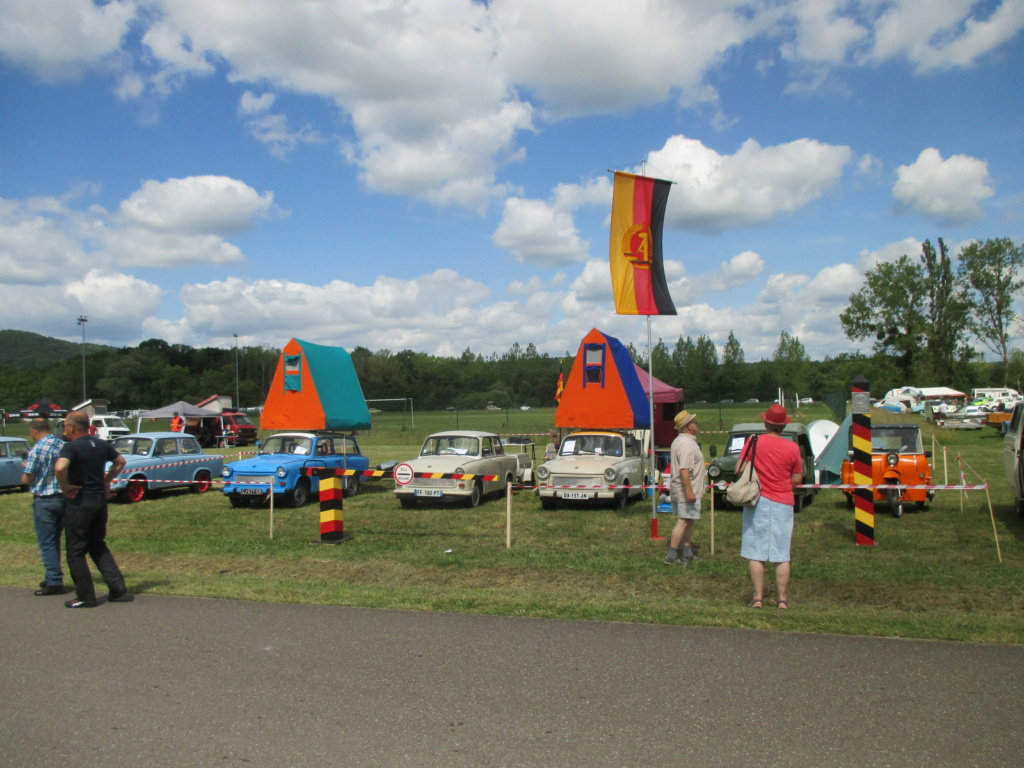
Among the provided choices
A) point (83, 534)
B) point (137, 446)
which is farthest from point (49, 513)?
point (137, 446)

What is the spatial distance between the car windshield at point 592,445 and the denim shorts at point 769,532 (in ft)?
27.0

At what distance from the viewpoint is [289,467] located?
15.8 metres

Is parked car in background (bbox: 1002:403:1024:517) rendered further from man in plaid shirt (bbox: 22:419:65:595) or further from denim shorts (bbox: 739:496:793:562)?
man in plaid shirt (bbox: 22:419:65:595)

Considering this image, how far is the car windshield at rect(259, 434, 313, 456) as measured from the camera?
16703mm

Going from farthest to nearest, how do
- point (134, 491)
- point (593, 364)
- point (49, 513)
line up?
point (134, 491) < point (593, 364) < point (49, 513)

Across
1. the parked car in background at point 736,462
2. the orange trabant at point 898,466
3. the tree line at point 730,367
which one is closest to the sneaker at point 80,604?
the parked car in background at point 736,462

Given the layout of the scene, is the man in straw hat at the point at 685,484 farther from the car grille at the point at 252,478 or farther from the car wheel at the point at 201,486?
the car wheel at the point at 201,486

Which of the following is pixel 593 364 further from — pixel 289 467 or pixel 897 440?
pixel 289 467

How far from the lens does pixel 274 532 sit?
12414mm

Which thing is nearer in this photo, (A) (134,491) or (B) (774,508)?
(B) (774,508)

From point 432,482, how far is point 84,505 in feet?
26.4

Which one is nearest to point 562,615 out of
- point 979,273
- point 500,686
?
point 500,686

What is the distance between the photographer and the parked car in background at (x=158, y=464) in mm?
17062

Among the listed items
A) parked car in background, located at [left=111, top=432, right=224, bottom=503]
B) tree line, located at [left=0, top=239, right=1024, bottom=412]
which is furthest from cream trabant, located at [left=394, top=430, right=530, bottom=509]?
tree line, located at [left=0, top=239, right=1024, bottom=412]
